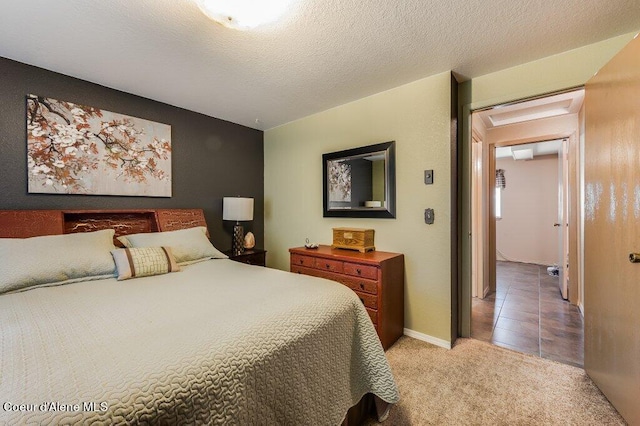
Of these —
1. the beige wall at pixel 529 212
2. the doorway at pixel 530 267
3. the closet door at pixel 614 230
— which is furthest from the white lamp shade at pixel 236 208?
the beige wall at pixel 529 212

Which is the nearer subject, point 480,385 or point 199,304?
point 199,304

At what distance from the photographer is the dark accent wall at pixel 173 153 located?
2.15 meters

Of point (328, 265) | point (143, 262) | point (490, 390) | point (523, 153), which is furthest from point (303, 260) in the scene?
point (523, 153)

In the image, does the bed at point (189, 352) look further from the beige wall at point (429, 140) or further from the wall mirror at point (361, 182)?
the wall mirror at point (361, 182)

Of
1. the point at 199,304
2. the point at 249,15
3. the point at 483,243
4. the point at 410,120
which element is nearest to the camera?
the point at 199,304

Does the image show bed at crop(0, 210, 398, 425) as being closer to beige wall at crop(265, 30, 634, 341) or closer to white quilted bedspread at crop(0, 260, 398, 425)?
white quilted bedspread at crop(0, 260, 398, 425)

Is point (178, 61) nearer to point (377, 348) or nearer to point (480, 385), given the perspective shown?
point (377, 348)

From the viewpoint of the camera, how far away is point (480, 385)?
6.05ft

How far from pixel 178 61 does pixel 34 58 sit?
1103 mm

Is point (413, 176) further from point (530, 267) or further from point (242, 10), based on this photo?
point (530, 267)

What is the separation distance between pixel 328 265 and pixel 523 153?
5.06 metres

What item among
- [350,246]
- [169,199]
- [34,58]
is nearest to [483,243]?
[350,246]

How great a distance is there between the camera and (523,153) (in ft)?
17.6

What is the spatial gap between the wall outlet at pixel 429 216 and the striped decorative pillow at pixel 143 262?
7.10 ft
